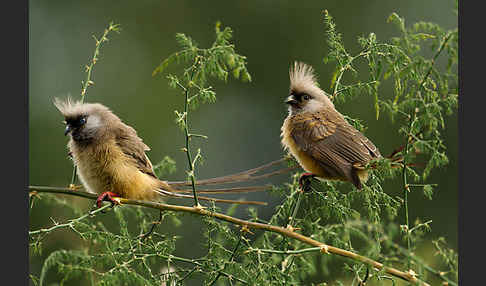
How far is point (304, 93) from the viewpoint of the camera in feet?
13.6

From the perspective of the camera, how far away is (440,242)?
250cm

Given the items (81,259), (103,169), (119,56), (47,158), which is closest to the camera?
(81,259)

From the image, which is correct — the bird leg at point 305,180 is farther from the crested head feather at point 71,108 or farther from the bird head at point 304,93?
the crested head feather at point 71,108

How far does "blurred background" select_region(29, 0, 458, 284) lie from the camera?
753 cm

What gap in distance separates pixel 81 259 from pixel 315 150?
1.61 m

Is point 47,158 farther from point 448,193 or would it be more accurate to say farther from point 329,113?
point 448,193

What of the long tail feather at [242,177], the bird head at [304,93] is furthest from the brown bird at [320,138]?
the long tail feather at [242,177]

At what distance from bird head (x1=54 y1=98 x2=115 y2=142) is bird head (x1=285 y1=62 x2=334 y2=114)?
1329mm

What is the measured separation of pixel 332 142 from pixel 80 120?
1.61m

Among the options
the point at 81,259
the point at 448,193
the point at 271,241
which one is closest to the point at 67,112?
the point at 81,259

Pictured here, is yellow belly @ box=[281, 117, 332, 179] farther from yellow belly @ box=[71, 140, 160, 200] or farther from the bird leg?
yellow belly @ box=[71, 140, 160, 200]

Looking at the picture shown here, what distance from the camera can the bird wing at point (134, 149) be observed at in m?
3.87

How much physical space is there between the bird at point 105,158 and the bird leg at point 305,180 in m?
0.75

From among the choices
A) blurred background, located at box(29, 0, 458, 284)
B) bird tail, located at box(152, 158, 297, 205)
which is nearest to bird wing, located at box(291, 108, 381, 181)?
bird tail, located at box(152, 158, 297, 205)
